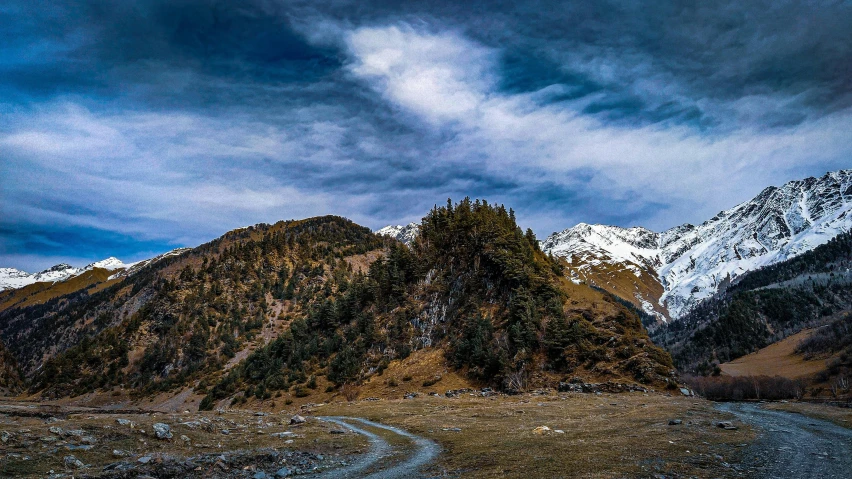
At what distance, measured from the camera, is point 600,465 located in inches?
758

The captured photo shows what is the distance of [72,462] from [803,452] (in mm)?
38196

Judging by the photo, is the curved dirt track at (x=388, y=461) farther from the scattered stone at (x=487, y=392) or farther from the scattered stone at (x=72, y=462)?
the scattered stone at (x=487, y=392)

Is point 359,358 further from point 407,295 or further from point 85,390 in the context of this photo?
point 85,390

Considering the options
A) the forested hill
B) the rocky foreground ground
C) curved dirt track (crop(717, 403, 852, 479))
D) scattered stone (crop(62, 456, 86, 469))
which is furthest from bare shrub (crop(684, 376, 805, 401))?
scattered stone (crop(62, 456, 86, 469))

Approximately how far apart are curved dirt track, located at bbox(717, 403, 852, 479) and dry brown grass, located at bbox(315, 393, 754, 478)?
1364 mm

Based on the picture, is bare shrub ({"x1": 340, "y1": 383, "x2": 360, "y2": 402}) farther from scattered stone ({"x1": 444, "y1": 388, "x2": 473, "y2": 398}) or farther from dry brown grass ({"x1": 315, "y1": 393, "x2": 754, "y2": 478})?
dry brown grass ({"x1": 315, "y1": 393, "x2": 754, "y2": 478})

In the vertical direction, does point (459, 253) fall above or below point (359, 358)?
above

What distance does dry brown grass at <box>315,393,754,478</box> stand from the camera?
62.6 feet

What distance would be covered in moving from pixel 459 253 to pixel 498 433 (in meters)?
85.9

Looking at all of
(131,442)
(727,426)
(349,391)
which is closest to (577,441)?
(727,426)

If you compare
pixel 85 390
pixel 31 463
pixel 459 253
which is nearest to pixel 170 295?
pixel 85 390

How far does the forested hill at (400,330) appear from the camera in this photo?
8181 cm

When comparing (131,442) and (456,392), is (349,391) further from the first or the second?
(131,442)

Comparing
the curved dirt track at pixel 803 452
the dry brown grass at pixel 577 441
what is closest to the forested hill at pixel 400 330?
the dry brown grass at pixel 577 441
